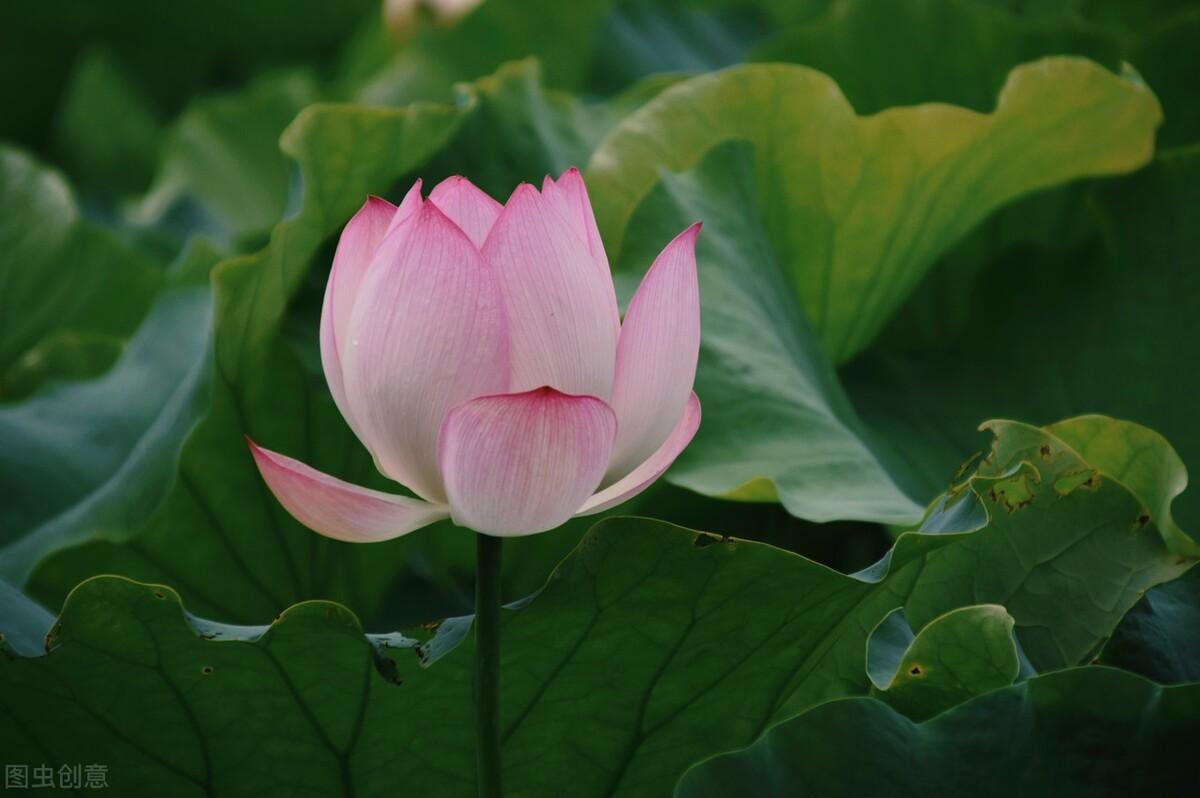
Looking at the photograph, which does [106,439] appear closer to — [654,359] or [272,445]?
[272,445]

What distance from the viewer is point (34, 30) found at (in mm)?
2352

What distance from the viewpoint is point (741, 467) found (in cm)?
74

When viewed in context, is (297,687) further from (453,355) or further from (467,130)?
(467,130)

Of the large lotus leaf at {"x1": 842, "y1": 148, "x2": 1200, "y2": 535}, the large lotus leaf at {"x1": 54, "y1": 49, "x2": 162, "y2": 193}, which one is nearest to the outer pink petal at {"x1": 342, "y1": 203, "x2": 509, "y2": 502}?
the large lotus leaf at {"x1": 842, "y1": 148, "x2": 1200, "y2": 535}

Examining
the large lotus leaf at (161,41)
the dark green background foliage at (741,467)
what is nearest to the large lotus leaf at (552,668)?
the dark green background foliage at (741,467)

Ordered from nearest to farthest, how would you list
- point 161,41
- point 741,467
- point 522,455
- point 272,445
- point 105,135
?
point 522,455 → point 741,467 → point 272,445 → point 105,135 → point 161,41

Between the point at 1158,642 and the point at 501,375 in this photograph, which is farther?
the point at 1158,642

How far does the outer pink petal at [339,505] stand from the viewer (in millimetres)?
463

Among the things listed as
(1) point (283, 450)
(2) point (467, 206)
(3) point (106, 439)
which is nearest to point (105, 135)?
(3) point (106, 439)

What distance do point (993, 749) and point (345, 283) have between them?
31 centimetres

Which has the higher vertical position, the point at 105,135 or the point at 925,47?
the point at 925,47

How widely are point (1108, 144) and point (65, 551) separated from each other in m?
0.74

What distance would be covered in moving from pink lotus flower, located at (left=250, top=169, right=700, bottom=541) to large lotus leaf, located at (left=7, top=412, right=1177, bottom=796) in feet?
0.30

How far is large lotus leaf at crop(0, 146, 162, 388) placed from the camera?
4.34ft
